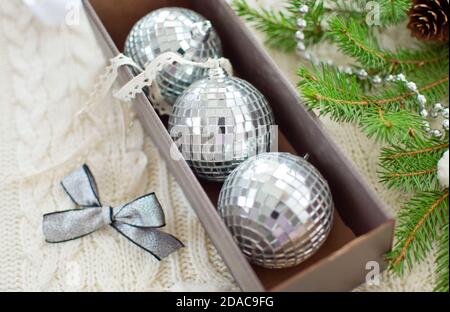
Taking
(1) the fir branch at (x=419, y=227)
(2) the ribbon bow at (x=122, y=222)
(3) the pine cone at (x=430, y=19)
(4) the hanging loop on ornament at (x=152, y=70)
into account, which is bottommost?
(2) the ribbon bow at (x=122, y=222)

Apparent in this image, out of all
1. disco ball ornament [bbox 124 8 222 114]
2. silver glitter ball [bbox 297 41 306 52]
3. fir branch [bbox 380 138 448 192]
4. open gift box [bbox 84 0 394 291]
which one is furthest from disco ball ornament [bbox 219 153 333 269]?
silver glitter ball [bbox 297 41 306 52]

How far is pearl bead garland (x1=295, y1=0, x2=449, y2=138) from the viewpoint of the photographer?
3.04ft

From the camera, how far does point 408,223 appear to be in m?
0.87

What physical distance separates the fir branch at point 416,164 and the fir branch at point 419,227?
0.08 ft

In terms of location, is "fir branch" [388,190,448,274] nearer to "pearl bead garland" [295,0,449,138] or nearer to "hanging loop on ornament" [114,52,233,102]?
"pearl bead garland" [295,0,449,138]

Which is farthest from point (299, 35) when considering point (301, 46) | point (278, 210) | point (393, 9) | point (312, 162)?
point (278, 210)

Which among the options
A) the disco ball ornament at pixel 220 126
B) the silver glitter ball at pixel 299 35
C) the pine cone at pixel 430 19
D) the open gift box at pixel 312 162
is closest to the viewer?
the open gift box at pixel 312 162

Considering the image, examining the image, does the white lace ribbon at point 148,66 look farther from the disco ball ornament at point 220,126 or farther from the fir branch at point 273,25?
the fir branch at point 273,25

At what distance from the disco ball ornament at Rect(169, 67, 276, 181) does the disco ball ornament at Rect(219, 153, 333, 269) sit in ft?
0.21

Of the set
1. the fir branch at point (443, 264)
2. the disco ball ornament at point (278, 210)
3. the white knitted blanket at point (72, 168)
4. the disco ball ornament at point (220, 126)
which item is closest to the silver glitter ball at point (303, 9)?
the white knitted blanket at point (72, 168)

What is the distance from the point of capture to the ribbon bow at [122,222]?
957 mm
